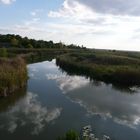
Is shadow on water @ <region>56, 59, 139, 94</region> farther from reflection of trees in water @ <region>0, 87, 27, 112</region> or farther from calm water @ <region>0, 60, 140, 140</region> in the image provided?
reflection of trees in water @ <region>0, 87, 27, 112</region>

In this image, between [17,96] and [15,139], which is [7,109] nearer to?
[17,96]

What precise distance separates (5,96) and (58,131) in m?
7.82

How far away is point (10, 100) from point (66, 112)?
190 inches

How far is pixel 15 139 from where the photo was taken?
47.5 feet

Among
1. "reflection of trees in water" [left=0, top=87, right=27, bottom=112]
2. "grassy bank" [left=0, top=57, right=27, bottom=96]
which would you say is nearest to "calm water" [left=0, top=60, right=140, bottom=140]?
"reflection of trees in water" [left=0, top=87, right=27, bottom=112]

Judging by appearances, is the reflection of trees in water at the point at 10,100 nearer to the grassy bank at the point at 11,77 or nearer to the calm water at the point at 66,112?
the calm water at the point at 66,112

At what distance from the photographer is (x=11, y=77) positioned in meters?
23.4

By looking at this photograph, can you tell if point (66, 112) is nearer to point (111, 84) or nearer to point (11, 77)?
point (11, 77)

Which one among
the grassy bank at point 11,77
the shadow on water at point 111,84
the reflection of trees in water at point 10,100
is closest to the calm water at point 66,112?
the reflection of trees in water at point 10,100

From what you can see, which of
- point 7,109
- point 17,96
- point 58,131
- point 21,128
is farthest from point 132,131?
point 17,96

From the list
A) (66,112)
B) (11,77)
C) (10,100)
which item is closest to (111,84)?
(11,77)

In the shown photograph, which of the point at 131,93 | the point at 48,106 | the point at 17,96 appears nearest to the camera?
the point at 48,106

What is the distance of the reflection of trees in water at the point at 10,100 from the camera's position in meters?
20.5

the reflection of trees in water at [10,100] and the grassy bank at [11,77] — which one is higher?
the grassy bank at [11,77]
